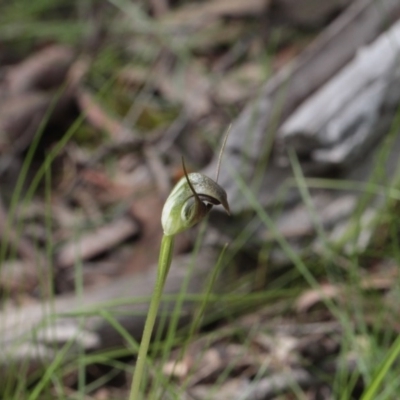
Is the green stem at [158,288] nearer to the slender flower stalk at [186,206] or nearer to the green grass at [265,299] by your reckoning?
the slender flower stalk at [186,206]

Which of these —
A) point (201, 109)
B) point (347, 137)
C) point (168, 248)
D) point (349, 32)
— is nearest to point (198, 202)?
point (168, 248)

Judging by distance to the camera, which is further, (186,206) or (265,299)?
(265,299)

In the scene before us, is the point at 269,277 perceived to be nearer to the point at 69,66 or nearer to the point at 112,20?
the point at 69,66

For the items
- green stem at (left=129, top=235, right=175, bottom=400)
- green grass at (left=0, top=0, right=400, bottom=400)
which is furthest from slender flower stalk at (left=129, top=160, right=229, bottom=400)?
→ green grass at (left=0, top=0, right=400, bottom=400)

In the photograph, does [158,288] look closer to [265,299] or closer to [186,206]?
[186,206]

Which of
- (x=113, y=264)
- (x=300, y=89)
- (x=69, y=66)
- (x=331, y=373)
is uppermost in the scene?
(x=69, y=66)

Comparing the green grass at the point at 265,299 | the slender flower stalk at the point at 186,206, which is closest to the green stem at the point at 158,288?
the slender flower stalk at the point at 186,206

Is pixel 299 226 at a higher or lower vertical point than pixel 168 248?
lower

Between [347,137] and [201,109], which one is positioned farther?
[201,109]

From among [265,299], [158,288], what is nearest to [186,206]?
[158,288]

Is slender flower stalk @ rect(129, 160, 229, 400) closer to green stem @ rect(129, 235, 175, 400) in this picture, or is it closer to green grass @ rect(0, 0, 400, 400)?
green stem @ rect(129, 235, 175, 400)

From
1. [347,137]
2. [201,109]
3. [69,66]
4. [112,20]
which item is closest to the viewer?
[347,137]
